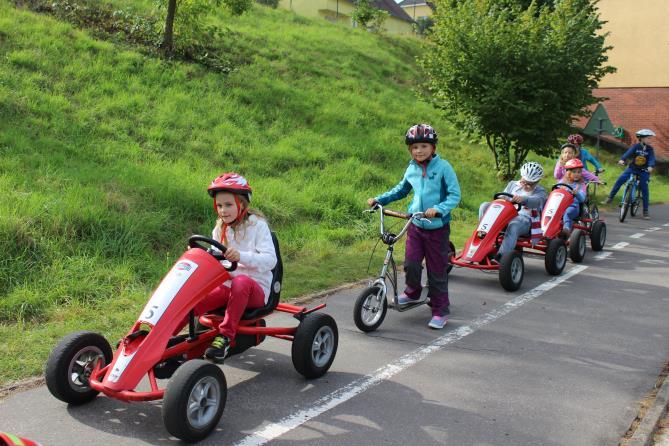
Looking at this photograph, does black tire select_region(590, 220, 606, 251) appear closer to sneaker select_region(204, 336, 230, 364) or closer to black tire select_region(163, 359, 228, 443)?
sneaker select_region(204, 336, 230, 364)

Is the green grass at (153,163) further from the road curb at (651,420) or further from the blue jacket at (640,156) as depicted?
the blue jacket at (640,156)

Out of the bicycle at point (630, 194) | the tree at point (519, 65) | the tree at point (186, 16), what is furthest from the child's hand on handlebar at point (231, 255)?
the bicycle at point (630, 194)

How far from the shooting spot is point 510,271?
769 centimetres

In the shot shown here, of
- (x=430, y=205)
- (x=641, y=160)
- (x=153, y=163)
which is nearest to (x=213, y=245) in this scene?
(x=430, y=205)

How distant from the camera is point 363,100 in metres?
18.4

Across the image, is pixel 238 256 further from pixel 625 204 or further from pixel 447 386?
pixel 625 204

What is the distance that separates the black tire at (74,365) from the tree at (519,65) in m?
11.8

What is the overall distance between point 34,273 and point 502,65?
36.8 feet

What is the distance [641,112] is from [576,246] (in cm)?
2418

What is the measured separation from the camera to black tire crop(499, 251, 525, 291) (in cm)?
768

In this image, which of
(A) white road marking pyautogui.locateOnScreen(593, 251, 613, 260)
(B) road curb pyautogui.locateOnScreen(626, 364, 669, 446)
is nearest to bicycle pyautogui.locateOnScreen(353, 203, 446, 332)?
(B) road curb pyautogui.locateOnScreen(626, 364, 669, 446)

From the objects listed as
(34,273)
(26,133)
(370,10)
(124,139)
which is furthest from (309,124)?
(370,10)

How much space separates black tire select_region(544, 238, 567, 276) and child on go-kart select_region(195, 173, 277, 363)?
5.08 m

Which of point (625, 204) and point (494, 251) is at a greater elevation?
point (625, 204)
